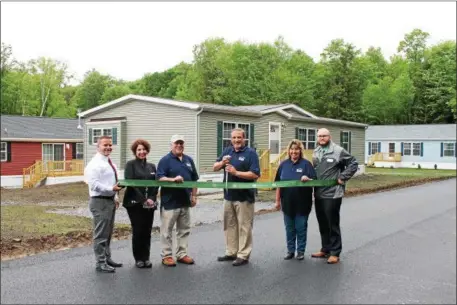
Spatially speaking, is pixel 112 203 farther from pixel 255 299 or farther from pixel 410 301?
pixel 410 301

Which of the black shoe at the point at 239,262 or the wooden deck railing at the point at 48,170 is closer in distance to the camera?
the black shoe at the point at 239,262

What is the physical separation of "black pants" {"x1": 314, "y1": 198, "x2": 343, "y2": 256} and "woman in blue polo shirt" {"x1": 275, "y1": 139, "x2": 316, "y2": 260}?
0.67 feet

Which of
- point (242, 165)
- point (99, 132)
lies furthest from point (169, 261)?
point (99, 132)

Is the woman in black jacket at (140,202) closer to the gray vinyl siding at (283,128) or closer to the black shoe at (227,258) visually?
the black shoe at (227,258)

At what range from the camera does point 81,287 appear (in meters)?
5.62

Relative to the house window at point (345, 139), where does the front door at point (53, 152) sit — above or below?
below

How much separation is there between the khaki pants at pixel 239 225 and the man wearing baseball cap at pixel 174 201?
0.58 m

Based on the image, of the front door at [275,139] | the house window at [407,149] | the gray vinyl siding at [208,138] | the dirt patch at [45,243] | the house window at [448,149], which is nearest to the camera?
the dirt patch at [45,243]

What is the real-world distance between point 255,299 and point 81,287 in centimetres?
201

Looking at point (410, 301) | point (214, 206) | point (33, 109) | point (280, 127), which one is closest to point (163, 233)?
point (410, 301)

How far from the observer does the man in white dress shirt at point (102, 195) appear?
6.19 meters

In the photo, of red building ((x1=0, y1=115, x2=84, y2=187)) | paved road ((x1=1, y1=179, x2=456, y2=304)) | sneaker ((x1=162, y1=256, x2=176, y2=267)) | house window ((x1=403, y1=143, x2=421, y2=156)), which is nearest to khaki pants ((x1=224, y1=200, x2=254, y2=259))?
paved road ((x1=1, y1=179, x2=456, y2=304))

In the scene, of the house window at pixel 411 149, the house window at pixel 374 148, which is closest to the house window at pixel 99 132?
the house window at pixel 374 148

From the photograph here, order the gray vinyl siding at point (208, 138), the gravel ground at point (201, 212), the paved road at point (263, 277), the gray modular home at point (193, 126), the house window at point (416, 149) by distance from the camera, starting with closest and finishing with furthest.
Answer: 1. the paved road at point (263, 277)
2. the gravel ground at point (201, 212)
3. the gray vinyl siding at point (208, 138)
4. the gray modular home at point (193, 126)
5. the house window at point (416, 149)
